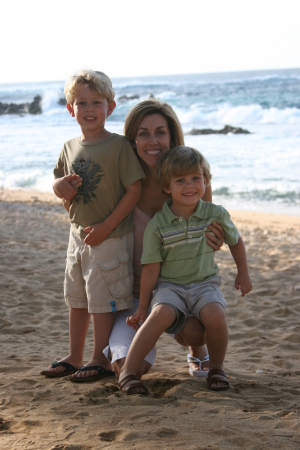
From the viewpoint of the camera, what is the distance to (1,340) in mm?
4332

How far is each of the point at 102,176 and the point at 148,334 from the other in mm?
939

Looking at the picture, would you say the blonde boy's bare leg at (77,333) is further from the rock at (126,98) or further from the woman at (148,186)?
the rock at (126,98)

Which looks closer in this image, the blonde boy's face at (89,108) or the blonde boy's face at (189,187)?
the blonde boy's face at (189,187)

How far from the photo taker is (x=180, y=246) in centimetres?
321

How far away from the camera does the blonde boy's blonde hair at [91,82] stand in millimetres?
3324

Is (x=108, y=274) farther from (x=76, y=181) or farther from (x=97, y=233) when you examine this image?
(x=76, y=181)

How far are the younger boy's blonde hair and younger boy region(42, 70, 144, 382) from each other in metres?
0.14

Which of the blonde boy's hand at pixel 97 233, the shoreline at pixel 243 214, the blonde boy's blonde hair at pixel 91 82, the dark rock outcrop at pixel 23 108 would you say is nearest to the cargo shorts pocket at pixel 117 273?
the blonde boy's hand at pixel 97 233

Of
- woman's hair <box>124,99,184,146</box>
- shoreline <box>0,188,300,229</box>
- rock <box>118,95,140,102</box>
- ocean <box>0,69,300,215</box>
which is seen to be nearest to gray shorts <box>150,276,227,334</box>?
woman's hair <box>124,99,184,146</box>

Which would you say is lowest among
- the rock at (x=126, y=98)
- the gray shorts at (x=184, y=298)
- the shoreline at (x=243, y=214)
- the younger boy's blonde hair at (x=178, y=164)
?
the shoreline at (x=243, y=214)

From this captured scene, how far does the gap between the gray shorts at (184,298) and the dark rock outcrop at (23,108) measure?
32087 millimetres

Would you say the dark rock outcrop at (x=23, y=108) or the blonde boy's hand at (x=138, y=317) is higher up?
the dark rock outcrop at (x=23, y=108)

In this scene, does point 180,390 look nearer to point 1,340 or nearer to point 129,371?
point 129,371

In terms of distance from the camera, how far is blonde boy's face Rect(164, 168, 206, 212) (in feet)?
10.5
